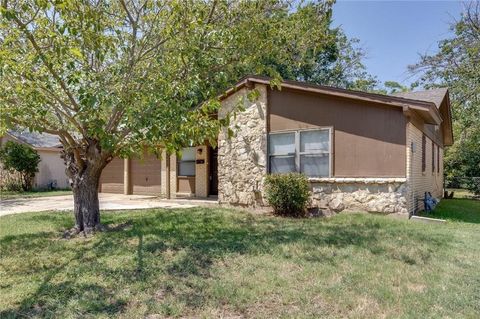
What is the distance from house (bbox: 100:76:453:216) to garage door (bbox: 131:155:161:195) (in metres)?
5.40

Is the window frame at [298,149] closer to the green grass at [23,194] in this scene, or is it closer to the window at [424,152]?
the window at [424,152]

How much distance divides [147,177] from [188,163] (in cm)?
311

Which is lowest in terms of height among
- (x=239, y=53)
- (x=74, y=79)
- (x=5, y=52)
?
(x=74, y=79)

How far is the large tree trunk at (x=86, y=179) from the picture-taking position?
7.45 meters

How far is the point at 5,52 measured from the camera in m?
5.33

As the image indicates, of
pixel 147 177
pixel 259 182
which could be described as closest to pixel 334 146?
pixel 259 182

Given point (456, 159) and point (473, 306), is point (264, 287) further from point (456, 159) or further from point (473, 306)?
point (456, 159)

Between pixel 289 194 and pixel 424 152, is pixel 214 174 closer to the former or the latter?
pixel 289 194

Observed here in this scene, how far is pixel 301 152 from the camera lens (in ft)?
35.0

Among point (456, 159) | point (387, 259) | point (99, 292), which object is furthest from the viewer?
point (456, 159)

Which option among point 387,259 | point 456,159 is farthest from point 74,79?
point 456,159

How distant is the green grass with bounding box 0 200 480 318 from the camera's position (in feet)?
12.4

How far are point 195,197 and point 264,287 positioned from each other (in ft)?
34.3

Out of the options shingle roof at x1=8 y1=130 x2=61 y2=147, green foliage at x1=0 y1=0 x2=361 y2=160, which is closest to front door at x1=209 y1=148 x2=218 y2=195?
green foliage at x1=0 y1=0 x2=361 y2=160
